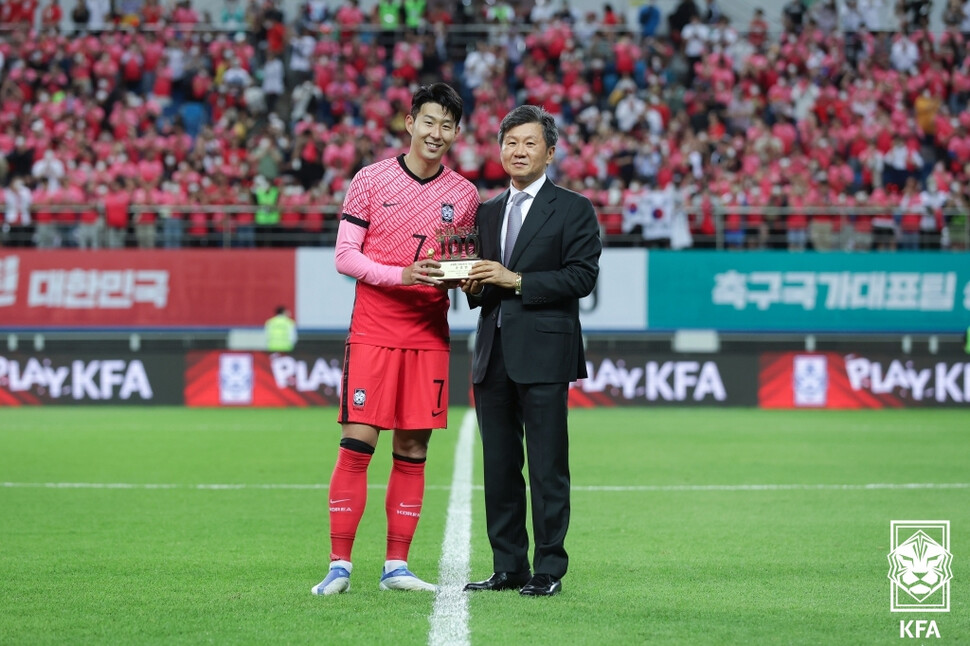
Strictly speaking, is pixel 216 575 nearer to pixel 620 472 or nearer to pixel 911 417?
pixel 620 472

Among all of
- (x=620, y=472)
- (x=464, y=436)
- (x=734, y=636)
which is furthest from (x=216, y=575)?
(x=464, y=436)

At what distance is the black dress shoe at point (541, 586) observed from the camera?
6066 millimetres

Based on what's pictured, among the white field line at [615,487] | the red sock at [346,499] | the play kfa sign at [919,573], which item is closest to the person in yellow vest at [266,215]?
the white field line at [615,487]

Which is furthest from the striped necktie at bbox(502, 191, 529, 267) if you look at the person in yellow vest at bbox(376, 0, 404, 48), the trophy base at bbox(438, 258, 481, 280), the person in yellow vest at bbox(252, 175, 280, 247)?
the person in yellow vest at bbox(376, 0, 404, 48)

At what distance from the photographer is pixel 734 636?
5223mm

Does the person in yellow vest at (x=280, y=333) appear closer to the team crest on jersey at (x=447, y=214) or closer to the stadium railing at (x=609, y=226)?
the stadium railing at (x=609, y=226)

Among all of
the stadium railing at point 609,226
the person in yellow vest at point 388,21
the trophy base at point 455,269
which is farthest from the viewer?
the person in yellow vest at point 388,21

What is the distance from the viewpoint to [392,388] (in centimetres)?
631

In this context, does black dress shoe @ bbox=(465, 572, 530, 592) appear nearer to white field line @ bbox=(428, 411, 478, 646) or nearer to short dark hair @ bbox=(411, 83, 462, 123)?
white field line @ bbox=(428, 411, 478, 646)

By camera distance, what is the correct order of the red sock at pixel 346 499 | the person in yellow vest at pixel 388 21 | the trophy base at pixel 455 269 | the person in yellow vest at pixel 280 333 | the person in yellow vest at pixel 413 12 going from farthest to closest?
the person in yellow vest at pixel 413 12 → the person in yellow vest at pixel 388 21 → the person in yellow vest at pixel 280 333 → the red sock at pixel 346 499 → the trophy base at pixel 455 269

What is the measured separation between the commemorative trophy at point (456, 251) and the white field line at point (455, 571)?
1.46 meters

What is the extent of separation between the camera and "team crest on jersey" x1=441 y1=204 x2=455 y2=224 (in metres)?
6.37

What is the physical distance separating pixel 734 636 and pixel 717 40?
2345 cm

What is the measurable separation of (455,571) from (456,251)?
1.81 metres
